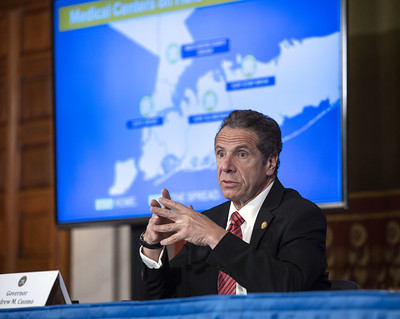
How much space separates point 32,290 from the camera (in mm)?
1860

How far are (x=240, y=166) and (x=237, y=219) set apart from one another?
18cm

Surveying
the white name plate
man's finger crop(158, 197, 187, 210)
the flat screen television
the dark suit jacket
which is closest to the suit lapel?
the dark suit jacket

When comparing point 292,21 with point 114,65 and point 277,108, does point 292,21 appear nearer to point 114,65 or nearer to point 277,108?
point 277,108

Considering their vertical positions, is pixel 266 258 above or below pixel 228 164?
below

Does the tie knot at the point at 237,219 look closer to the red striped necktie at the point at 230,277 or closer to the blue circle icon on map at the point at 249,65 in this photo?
the red striped necktie at the point at 230,277

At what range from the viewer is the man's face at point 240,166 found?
210 cm

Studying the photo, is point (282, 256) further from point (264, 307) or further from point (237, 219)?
point (264, 307)

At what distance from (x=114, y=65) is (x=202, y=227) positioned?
6.77 ft

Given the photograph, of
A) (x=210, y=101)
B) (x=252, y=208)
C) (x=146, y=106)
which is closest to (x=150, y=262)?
(x=252, y=208)

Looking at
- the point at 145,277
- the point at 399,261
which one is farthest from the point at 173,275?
the point at 399,261

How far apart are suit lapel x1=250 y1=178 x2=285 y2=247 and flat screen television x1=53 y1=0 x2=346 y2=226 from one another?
990 mm

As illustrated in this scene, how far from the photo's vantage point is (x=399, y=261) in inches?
187

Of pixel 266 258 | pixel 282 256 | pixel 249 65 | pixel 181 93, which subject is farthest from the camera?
pixel 181 93

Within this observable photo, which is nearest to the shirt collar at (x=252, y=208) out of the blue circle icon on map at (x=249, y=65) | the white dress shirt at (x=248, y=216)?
the white dress shirt at (x=248, y=216)
